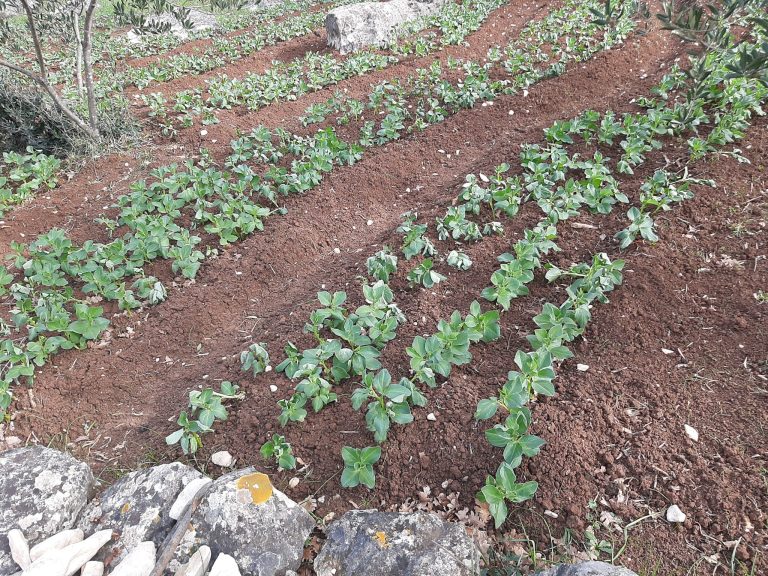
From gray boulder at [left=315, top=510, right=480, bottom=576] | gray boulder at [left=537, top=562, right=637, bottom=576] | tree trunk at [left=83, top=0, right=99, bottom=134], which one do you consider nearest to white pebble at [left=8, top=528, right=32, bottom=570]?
gray boulder at [left=315, top=510, right=480, bottom=576]

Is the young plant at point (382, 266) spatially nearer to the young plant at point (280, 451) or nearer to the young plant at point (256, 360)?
the young plant at point (256, 360)

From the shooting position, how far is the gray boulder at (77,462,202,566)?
6.89 feet

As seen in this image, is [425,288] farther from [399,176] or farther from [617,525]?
[399,176]

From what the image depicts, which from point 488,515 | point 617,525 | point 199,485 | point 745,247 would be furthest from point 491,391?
point 745,247

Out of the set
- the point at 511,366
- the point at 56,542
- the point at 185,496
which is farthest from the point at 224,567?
the point at 511,366

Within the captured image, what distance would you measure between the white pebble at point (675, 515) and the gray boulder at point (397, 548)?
836mm

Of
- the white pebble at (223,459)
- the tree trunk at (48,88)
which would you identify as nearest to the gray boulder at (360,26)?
the tree trunk at (48,88)

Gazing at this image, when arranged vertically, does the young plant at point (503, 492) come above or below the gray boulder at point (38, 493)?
below

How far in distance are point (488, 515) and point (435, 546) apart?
1.29 ft

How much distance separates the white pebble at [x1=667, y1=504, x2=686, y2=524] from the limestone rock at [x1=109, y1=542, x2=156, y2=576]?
7.03ft

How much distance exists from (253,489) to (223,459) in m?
0.57

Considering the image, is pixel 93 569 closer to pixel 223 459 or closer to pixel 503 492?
pixel 223 459

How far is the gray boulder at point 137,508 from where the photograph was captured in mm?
2102

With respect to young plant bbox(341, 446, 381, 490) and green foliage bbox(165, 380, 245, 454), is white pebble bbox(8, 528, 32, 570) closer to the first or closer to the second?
green foliage bbox(165, 380, 245, 454)
